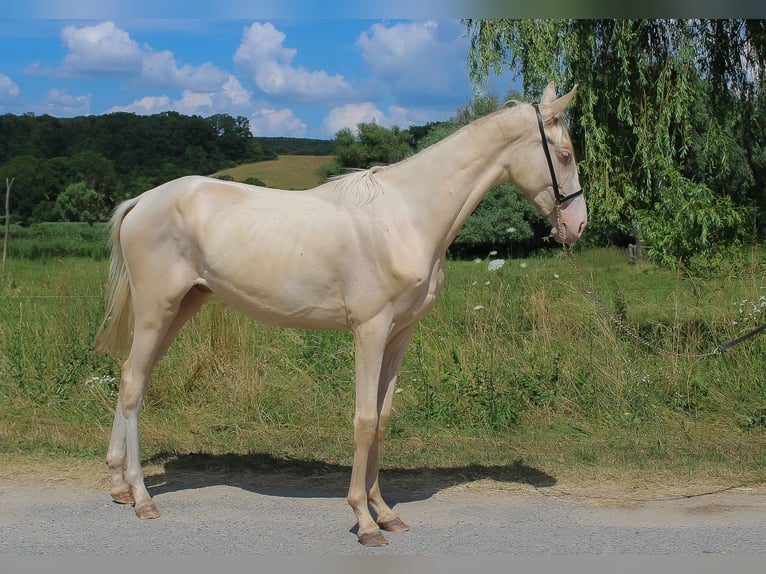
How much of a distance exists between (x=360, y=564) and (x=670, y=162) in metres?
5.58

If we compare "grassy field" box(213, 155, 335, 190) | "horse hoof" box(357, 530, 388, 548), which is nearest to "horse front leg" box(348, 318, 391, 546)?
"horse hoof" box(357, 530, 388, 548)

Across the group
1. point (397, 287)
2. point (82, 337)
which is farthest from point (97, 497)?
point (82, 337)

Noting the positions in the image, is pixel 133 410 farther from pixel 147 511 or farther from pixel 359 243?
pixel 359 243

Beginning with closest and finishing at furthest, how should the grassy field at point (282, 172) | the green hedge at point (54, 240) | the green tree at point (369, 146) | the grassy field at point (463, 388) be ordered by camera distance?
the grassy field at point (463, 388) < the grassy field at point (282, 172) < the green hedge at point (54, 240) < the green tree at point (369, 146)

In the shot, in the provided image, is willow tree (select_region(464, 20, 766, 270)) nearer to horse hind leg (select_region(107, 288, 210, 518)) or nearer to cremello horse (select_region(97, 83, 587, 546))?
Answer: cremello horse (select_region(97, 83, 587, 546))

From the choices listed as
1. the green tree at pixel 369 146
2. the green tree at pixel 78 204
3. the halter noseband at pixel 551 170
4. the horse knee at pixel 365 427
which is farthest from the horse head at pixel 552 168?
the green tree at pixel 369 146

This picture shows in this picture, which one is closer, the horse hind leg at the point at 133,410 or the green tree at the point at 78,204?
the horse hind leg at the point at 133,410

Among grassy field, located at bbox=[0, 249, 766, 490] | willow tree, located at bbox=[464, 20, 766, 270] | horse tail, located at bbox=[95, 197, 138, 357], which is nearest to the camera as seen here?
horse tail, located at bbox=[95, 197, 138, 357]

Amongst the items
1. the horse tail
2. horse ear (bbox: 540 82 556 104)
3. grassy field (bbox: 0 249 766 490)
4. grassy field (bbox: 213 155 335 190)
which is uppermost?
grassy field (bbox: 213 155 335 190)

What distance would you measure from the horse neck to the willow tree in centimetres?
364

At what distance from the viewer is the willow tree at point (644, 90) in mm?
7488

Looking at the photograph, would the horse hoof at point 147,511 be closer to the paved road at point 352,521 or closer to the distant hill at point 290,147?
the paved road at point 352,521

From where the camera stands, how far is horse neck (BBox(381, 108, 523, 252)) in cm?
423

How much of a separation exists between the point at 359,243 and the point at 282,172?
17316 millimetres
